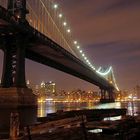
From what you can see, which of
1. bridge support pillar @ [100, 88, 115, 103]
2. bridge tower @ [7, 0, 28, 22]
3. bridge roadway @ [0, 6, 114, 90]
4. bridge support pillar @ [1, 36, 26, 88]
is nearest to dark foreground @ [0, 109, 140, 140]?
bridge roadway @ [0, 6, 114, 90]

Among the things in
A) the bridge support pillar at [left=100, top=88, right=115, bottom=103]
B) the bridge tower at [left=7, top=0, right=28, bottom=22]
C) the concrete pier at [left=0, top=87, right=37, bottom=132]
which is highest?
the bridge tower at [left=7, top=0, right=28, bottom=22]

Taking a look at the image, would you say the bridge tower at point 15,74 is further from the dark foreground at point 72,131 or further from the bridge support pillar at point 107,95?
the bridge support pillar at point 107,95

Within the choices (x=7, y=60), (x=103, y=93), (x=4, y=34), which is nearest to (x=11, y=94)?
(x=7, y=60)

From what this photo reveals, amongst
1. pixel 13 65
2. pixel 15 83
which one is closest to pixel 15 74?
pixel 15 83

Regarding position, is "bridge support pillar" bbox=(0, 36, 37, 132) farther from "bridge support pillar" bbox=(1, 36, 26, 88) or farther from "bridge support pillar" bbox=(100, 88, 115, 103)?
"bridge support pillar" bbox=(100, 88, 115, 103)

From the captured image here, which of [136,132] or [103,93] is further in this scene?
[103,93]

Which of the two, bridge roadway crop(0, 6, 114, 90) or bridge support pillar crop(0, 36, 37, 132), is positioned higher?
bridge roadway crop(0, 6, 114, 90)

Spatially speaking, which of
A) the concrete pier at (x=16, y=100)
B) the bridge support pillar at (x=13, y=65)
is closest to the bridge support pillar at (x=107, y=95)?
the bridge support pillar at (x=13, y=65)

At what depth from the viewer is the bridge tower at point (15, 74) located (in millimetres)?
46156

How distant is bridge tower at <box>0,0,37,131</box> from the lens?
4616 cm

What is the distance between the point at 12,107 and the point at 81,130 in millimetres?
35124

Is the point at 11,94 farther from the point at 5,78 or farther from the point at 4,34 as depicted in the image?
the point at 4,34

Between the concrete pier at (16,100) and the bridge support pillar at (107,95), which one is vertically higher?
the bridge support pillar at (107,95)

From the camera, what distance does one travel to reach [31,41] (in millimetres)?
53781
